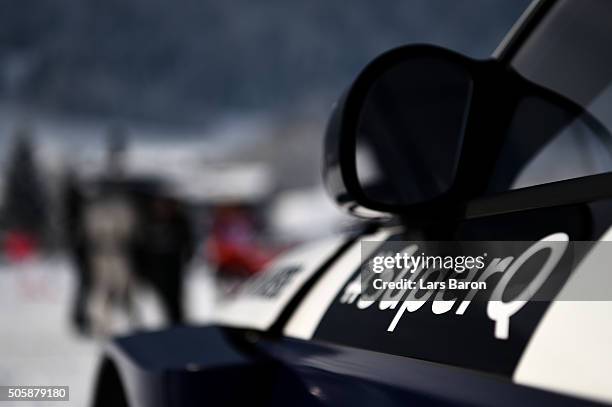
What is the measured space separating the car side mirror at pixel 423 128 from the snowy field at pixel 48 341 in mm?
941

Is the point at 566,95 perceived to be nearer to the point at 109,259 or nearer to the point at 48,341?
the point at 48,341

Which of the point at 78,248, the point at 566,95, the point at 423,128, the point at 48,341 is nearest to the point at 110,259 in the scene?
the point at 78,248

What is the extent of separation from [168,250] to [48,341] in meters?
1.46

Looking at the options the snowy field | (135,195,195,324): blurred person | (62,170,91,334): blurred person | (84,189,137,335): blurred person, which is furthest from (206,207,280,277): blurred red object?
(135,195,195,324): blurred person

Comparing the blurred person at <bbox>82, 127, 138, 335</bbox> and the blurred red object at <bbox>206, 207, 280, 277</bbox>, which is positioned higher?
the blurred person at <bbox>82, 127, 138, 335</bbox>

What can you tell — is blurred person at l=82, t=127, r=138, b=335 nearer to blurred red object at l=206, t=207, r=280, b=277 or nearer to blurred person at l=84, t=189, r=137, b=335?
blurred person at l=84, t=189, r=137, b=335

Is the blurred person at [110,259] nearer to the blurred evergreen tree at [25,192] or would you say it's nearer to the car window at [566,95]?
the car window at [566,95]

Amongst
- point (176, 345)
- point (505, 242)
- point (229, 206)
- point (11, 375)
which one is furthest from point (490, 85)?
point (229, 206)

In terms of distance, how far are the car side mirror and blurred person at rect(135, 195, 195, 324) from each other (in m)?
5.35

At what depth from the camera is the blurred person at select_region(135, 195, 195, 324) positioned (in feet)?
22.0

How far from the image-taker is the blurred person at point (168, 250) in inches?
264

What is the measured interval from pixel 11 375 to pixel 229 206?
43070mm

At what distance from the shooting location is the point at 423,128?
1.54m

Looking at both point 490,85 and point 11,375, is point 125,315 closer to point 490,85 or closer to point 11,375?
point 11,375
